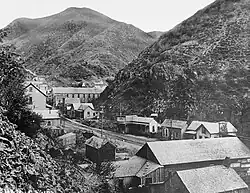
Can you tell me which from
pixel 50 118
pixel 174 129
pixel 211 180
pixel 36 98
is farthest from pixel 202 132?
pixel 36 98

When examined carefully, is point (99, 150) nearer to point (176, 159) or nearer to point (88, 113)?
point (176, 159)

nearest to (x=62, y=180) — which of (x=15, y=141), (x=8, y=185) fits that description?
(x=15, y=141)

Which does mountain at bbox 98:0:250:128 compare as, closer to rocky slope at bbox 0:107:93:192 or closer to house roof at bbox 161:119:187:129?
house roof at bbox 161:119:187:129

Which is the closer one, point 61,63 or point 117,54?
point 61,63

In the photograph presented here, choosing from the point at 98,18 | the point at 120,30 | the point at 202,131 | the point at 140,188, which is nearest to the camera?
the point at 140,188

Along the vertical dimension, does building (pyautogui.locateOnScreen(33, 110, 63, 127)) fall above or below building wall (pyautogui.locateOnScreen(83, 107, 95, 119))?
above

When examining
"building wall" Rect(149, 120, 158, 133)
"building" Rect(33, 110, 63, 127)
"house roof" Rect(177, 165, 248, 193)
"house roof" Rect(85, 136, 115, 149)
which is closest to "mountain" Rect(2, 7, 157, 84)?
"building wall" Rect(149, 120, 158, 133)

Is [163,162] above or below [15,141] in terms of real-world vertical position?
below

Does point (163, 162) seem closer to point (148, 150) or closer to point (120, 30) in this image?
point (148, 150)
